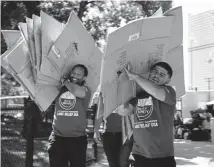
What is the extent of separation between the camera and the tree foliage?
1073 centimetres

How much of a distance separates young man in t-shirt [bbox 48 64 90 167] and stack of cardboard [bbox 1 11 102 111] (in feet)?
0.28

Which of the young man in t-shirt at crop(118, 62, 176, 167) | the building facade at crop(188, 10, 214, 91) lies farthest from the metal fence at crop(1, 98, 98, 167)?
the building facade at crop(188, 10, 214, 91)

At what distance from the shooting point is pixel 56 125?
3008mm

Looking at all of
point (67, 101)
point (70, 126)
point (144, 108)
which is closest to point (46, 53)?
point (67, 101)

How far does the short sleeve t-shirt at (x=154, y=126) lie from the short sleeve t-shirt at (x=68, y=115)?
0.82 meters

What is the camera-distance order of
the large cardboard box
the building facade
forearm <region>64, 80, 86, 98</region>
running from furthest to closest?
1. the building facade
2. forearm <region>64, 80, 86, 98</region>
3. the large cardboard box

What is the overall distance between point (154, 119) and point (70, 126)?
3.30 ft

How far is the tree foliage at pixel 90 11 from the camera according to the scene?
10727 mm

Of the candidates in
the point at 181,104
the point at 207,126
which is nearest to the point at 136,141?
the point at 207,126

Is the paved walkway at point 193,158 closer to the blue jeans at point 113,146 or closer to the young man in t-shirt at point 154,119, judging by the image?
the blue jeans at point 113,146

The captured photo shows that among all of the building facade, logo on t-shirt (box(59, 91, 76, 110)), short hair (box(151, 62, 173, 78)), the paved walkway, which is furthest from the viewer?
the building facade

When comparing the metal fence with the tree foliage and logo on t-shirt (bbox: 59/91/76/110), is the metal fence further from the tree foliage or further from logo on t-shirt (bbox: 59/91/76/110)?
the tree foliage

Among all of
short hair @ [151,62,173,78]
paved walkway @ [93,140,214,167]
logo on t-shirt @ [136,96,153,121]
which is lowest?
paved walkway @ [93,140,214,167]

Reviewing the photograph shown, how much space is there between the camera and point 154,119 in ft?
7.34
